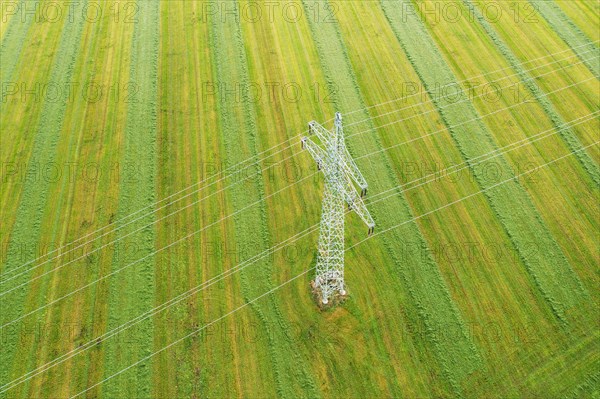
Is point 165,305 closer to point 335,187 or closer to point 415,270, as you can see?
point 335,187

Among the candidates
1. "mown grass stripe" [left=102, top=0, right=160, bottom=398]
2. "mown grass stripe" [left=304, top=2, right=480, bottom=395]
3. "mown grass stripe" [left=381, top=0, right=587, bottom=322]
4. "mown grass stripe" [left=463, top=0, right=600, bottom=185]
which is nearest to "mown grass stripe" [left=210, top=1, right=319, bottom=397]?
"mown grass stripe" [left=102, top=0, right=160, bottom=398]

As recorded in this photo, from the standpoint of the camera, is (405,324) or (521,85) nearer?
(405,324)

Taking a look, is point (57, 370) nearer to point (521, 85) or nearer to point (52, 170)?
point (52, 170)

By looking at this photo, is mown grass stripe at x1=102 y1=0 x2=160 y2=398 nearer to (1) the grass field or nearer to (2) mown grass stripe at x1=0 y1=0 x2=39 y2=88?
(1) the grass field

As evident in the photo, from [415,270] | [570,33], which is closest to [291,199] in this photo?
[415,270]

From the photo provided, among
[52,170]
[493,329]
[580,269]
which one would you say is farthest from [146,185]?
[580,269]

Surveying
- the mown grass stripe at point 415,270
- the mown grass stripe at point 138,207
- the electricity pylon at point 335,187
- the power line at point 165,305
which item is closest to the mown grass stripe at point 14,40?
the mown grass stripe at point 138,207
